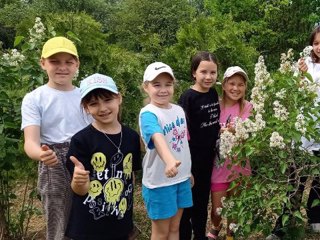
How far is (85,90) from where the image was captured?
2020 mm

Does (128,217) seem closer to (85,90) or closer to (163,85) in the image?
(85,90)

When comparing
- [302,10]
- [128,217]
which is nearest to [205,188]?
[128,217]

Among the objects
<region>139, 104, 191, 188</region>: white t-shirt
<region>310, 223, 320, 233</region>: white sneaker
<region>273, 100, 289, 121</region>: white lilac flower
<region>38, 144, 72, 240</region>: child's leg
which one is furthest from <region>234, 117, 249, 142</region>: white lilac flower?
<region>310, 223, 320, 233</region>: white sneaker

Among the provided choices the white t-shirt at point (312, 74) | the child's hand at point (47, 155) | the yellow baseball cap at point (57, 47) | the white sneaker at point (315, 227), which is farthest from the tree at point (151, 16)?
the child's hand at point (47, 155)

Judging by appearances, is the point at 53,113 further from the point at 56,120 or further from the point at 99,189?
the point at 99,189

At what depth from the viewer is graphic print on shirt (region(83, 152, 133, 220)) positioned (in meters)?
1.99

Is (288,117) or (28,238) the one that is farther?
(28,238)

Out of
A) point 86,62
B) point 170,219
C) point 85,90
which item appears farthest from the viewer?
point 86,62

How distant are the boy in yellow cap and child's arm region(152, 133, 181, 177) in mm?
381

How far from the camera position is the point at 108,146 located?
6.59ft

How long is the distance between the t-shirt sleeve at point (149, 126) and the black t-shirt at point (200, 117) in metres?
0.50

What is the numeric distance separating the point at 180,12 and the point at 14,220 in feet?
79.9

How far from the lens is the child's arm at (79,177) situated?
182 centimetres

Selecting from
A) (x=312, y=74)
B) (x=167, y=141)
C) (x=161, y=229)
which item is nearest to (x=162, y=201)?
(x=161, y=229)
